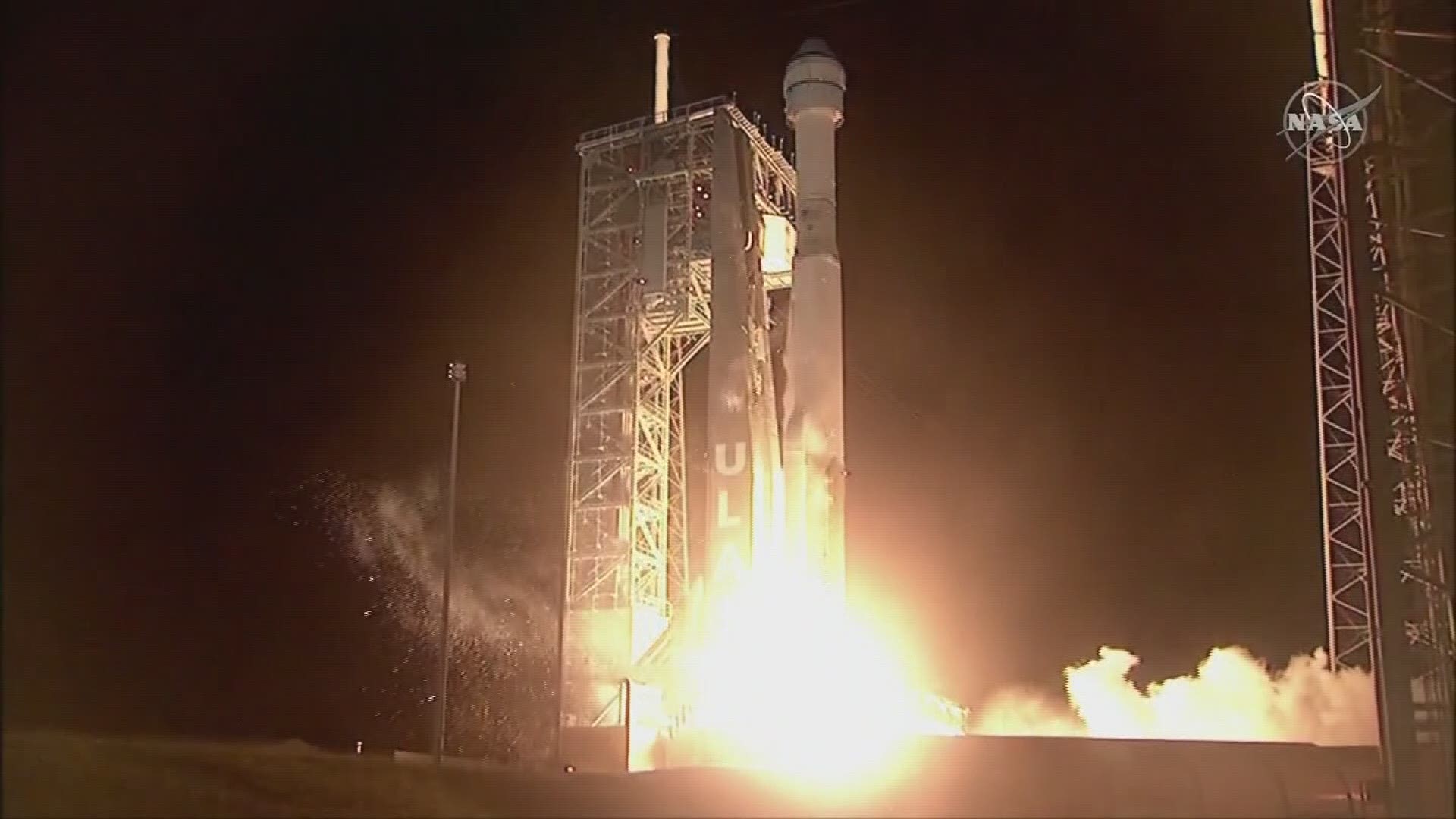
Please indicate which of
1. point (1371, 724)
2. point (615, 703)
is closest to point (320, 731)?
point (615, 703)

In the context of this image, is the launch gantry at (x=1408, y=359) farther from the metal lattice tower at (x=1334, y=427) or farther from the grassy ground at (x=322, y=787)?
the metal lattice tower at (x=1334, y=427)

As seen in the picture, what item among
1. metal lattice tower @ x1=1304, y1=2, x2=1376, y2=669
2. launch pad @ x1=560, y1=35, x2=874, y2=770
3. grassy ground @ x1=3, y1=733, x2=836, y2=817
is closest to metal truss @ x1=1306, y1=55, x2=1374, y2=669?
metal lattice tower @ x1=1304, y1=2, x2=1376, y2=669

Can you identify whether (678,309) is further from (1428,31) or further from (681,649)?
(1428,31)

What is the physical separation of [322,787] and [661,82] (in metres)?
22.0

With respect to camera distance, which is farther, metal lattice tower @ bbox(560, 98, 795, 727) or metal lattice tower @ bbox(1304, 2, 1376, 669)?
metal lattice tower @ bbox(560, 98, 795, 727)

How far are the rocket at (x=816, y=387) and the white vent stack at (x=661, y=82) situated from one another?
5.98 metres

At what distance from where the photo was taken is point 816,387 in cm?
3161

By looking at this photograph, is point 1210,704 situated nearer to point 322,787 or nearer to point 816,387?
point 816,387

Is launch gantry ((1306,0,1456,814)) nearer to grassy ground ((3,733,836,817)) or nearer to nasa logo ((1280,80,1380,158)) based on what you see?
nasa logo ((1280,80,1380,158))

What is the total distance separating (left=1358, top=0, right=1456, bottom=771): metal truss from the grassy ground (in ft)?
28.9

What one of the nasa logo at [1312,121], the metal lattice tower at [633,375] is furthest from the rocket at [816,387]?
the nasa logo at [1312,121]

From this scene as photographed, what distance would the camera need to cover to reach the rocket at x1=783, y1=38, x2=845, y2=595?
3139 centimetres

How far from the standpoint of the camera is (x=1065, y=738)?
953 inches

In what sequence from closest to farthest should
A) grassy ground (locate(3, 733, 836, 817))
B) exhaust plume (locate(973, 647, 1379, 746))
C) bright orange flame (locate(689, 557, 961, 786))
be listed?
grassy ground (locate(3, 733, 836, 817)) → bright orange flame (locate(689, 557, 961, 786)) → exhaust plume (locate(973, 647, 1379, 746))
